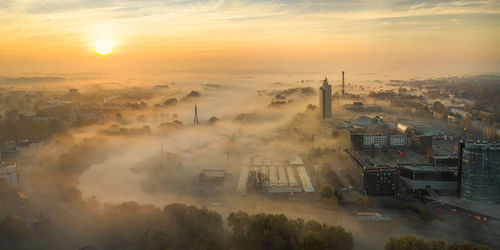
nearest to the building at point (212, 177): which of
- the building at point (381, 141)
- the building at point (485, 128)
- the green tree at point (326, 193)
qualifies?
the green tree at point (326, 193)

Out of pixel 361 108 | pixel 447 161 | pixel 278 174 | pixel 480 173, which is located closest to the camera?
pixel 480 173

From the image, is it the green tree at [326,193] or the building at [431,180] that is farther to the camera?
the building at [431,180]

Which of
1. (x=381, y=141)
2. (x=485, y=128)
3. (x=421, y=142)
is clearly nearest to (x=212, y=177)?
(x=381, y=141)

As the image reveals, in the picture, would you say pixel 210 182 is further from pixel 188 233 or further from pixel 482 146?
pixel 482 146

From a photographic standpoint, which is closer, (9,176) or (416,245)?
(416,245)

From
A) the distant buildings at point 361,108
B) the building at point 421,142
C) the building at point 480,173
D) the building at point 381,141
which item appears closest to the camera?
the building at point 480,173

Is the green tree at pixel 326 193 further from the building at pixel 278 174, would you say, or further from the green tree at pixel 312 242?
the green tree at pixel 312 242

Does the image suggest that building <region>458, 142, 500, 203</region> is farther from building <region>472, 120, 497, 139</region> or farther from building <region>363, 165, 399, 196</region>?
building <region>472, 120, 497, 139</region>
